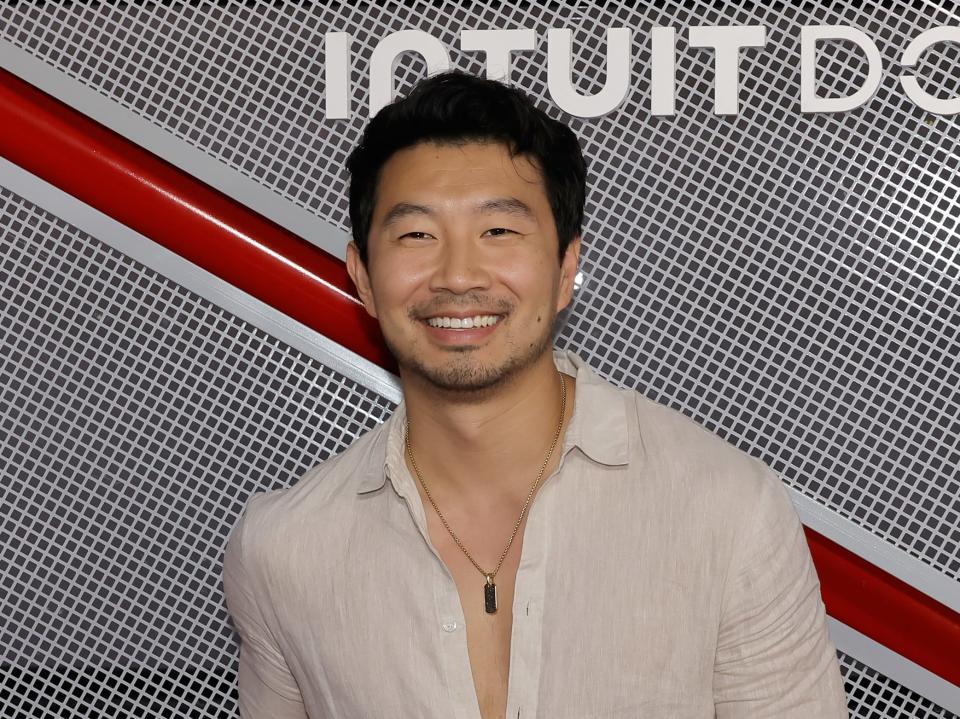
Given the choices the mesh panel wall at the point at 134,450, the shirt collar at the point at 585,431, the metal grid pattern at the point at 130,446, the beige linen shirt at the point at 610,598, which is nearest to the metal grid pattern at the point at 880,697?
the mesh panel wall at the point at 134,450

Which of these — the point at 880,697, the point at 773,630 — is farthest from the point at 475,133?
the point at 880,697

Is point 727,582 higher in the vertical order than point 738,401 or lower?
lower

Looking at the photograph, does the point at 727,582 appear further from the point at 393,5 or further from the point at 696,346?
the point at 393,5

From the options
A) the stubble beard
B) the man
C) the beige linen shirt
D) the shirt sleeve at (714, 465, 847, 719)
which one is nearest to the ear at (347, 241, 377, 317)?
the man

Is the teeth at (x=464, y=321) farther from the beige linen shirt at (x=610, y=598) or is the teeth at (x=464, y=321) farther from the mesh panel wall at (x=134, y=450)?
the mesh panel wall at (x=134, y=450)

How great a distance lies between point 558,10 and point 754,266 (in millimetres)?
527

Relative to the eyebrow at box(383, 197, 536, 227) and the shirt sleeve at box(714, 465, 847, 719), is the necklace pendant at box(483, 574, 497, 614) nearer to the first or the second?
the shirt sleeve at box(714, 465, 847, 719)

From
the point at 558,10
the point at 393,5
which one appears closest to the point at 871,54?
the point at 558,10

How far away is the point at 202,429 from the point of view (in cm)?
175

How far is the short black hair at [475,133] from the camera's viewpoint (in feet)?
4.61

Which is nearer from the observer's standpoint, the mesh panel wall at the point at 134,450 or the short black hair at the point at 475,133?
the short black hair at the point at 475,133

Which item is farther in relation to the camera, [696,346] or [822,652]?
[696,346]

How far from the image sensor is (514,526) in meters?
1.46

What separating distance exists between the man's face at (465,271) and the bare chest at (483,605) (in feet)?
0.78
